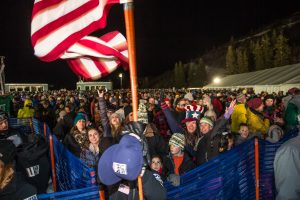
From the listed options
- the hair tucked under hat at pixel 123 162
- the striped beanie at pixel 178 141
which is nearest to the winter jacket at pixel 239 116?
the striped beanie at pixel 178 141

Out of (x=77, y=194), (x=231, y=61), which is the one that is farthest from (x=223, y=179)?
(x=231, y=61)

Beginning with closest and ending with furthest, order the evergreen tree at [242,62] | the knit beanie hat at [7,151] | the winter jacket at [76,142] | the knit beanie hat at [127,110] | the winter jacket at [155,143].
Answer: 1. the knit beanie hat at [7,151]
2. the winter jacket at [155,143]
3. the winter jacket at [76,142]
4. the knit beanie hat at [127,110]
5. the evergreen tree at [242,62]

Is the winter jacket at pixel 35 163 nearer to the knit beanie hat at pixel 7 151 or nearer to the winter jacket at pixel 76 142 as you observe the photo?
the knit beanie hat at pixel 7 151

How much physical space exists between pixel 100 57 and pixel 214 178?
225 centimetres

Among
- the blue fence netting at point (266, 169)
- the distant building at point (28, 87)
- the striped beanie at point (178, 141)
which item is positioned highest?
the distant building at point (28, 87)

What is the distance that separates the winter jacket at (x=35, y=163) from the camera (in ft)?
14.7

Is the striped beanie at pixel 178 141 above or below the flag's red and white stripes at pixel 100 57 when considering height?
below

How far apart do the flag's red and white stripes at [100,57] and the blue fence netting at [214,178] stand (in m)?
1.31

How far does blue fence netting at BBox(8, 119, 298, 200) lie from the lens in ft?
11.4

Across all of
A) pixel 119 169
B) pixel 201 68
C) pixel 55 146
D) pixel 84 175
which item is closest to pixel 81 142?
pixel 55 146

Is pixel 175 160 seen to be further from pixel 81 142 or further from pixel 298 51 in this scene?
pixel 298 51

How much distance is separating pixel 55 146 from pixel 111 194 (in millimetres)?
3892

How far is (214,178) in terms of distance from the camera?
3879mm

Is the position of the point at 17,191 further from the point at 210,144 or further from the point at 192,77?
the point at 192,77
